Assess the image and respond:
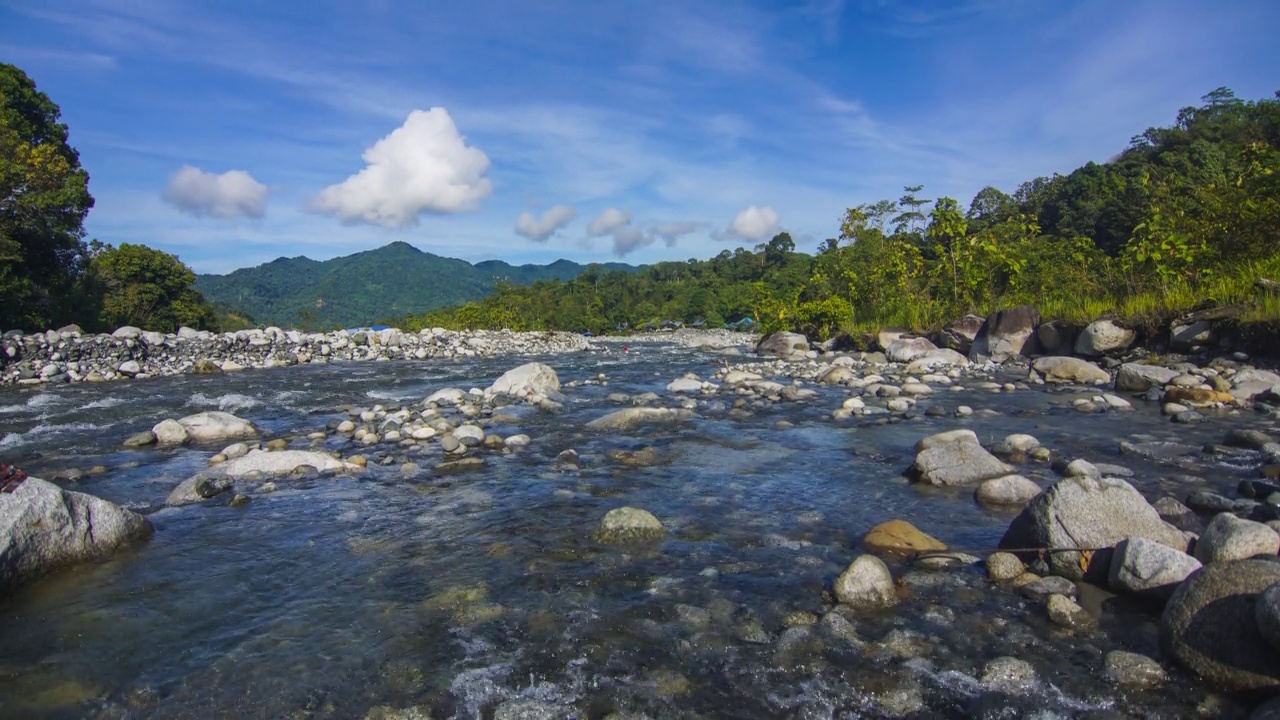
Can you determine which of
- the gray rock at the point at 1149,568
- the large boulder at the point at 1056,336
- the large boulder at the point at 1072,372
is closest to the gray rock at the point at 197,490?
the gray rock at the point at 1149,568

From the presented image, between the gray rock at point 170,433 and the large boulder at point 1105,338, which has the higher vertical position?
the large boulder at point 1105,338

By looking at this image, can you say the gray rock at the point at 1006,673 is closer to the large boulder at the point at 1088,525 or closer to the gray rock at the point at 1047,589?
the gray rock at the point at 1047,589

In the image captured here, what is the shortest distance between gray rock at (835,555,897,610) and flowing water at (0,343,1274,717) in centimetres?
18

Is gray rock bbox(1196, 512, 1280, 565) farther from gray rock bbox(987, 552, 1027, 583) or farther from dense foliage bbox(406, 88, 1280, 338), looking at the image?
dense foliage bbox(406, 88, 1280, 338)

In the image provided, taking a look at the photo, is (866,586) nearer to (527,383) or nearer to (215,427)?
(215,427)

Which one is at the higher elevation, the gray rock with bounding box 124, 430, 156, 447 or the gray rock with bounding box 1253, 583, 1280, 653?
the gray rock with bounding box 1253, 583, 1280, 653

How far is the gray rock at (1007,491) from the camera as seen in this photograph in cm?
654

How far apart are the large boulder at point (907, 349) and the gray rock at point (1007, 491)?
16313 mm

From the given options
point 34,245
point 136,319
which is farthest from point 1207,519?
point 136,319

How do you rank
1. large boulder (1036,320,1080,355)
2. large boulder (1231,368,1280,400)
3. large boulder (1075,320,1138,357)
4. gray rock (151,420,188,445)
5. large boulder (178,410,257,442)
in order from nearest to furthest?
gray rock (151,420,188,445) → large boulder (178,410,257,442) → large boulder (1231,368,1280,400) → large boulder (1075,320,1138,357) → large boulder (1036,320,1080,355)

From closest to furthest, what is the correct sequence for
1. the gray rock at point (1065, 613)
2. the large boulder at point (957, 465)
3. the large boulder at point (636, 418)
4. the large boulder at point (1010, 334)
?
the gray rock at point (1065, 613), the large boulder at point (957, 465), the large boulder at point (636, 418), the large boulder at point (1010, 334)

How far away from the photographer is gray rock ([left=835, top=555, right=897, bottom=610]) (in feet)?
14.8

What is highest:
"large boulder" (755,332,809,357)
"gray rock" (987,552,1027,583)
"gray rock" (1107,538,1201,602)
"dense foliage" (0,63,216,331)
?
"dense foliage" (0,63,216,331)

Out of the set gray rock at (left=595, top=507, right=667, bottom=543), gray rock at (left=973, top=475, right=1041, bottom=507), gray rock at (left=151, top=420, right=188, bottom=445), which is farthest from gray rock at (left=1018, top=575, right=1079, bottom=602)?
gray rock at (left=151, top=420, right=188, bottom=445)
